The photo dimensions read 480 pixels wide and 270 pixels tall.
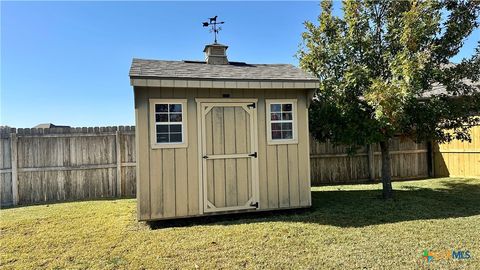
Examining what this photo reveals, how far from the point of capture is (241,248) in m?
3.84

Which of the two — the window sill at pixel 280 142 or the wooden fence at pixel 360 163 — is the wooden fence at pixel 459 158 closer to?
the wooden fence at pixel 360 163

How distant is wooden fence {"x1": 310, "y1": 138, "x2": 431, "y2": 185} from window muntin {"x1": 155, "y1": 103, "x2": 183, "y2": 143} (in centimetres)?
516

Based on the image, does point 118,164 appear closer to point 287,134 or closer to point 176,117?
point 176,117

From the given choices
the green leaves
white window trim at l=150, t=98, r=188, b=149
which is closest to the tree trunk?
the green leaves

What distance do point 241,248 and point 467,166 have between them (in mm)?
8970

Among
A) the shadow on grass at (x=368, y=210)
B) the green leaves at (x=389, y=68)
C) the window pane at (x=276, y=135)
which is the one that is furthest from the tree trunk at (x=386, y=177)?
the window pane at (x=276, y=135)

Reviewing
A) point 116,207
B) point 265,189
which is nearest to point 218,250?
point 265,189

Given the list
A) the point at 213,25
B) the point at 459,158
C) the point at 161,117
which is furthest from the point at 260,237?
the point at 459,158

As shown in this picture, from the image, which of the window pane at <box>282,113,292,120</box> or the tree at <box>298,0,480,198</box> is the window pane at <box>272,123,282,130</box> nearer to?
the window pane at <box>282,113,292,120</box>

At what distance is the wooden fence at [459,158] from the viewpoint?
8.95m

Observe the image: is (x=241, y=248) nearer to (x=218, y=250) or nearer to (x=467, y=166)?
(x=218, y=250)

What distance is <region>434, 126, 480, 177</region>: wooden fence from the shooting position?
29.4ft

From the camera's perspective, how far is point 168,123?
5258 millimetres

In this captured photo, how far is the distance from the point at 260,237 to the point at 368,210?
2.61 meters
